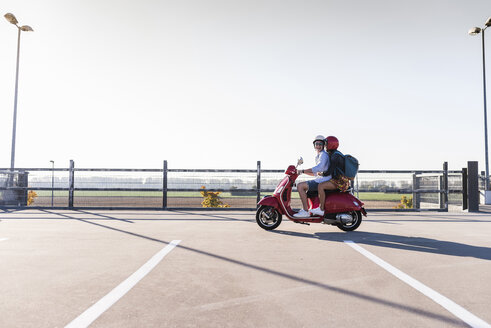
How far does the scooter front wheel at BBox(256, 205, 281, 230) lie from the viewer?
7.76m

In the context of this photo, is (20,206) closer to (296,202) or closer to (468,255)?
(296,202)

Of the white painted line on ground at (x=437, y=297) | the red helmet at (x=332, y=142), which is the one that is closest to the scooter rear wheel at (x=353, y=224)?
the red helmet at (x=332, y=142)

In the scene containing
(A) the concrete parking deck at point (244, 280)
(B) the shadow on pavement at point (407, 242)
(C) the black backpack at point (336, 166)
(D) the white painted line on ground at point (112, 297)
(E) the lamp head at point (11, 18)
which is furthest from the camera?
(E) the lamp head at point (11, 18)

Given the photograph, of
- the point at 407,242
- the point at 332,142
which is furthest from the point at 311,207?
the point at 407,242

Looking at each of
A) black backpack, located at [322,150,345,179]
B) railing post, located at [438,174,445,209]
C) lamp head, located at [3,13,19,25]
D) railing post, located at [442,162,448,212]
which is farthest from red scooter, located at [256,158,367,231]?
lamp head, located at [3,13,19,25]

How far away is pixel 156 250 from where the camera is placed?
550 cm

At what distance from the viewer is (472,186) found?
12641 mm

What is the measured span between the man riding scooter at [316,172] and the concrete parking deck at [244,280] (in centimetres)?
62

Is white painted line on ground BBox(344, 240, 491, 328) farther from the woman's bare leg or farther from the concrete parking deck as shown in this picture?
the woman's bare leg

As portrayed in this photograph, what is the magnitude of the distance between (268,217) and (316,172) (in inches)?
54.2

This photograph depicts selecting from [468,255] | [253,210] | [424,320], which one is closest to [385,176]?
[253,210]

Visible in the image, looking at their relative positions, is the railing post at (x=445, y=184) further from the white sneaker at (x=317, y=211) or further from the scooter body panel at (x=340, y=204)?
the white sneaker at (x=317, y=211)

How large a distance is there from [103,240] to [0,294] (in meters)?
3.10

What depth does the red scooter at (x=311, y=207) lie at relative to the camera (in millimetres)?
7371
